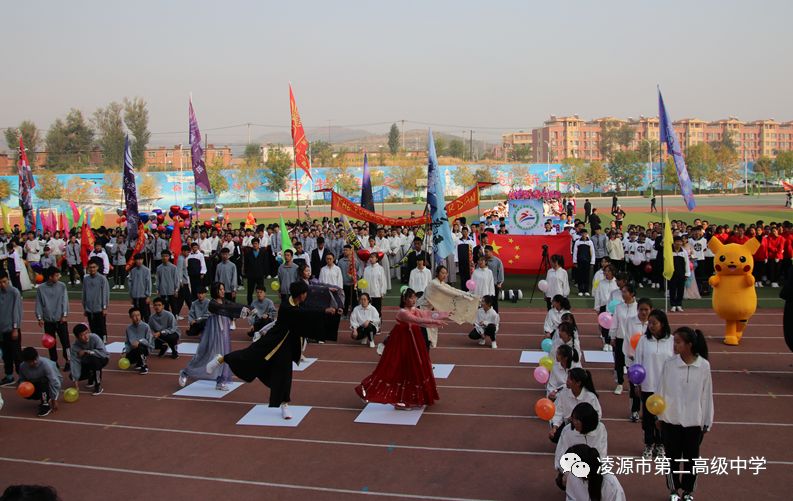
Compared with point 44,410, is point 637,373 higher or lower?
higher

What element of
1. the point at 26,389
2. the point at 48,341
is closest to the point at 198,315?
the point at 48,341

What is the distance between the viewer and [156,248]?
19859mm

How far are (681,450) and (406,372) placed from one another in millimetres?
3805

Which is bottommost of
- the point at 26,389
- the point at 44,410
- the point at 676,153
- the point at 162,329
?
the point at 44,410

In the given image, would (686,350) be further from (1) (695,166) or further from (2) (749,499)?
(1) (695,166)

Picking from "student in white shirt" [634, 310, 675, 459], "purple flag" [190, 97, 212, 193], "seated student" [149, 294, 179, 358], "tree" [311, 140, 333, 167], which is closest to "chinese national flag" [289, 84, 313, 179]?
"purple flag" [190, 97, 212, 193]

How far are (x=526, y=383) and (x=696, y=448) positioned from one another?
4292 mm

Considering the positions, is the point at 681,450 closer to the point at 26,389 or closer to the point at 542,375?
the point at 542,375

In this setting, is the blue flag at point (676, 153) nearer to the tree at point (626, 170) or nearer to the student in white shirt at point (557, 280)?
the student in white shirt at point (557, 280)

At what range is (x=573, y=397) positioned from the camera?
6.59 metres

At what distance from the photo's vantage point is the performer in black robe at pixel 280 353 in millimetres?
8797

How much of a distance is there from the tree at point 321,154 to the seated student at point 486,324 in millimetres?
67748

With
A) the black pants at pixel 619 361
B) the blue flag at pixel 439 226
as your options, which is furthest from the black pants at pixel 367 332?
the black pants at pixel 619 361

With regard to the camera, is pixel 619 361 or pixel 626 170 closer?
pixel 619 361
